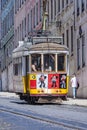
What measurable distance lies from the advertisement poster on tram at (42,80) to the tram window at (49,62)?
0.44m

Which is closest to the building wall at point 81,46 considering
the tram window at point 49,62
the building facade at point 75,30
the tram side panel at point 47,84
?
the building facade at point 75,30

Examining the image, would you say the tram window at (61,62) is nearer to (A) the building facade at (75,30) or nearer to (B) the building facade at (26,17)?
(A) the building facade at (75,30)

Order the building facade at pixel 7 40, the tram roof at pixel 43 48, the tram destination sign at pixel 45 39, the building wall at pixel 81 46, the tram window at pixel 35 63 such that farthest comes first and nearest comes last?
the building facade at pixel 7 40, the building wall at pixel 81 46, the tram destination sign at pixel 45 39, the tram roof at pixel 43 48, the tram window at pixel 35 63

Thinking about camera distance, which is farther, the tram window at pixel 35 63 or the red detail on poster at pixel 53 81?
the red detail on poster at pixel 53 81

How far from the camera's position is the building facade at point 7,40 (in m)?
81.4

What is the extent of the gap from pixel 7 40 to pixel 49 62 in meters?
54.2

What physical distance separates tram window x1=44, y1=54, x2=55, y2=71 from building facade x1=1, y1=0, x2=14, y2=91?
44716 mm

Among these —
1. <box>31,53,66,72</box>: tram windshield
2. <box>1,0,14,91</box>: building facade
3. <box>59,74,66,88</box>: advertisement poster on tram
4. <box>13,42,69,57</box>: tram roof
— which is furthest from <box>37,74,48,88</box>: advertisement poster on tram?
<box>1,0,14,91</box>: building facade

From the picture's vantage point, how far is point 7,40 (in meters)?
87.0

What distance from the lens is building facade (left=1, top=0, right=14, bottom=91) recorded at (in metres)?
81.4

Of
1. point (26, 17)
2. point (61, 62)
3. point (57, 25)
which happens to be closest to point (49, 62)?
point (61, 62)

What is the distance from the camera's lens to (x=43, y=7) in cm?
5706

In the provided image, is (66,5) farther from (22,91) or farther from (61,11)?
(22,91)

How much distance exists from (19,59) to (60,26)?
1770cm
